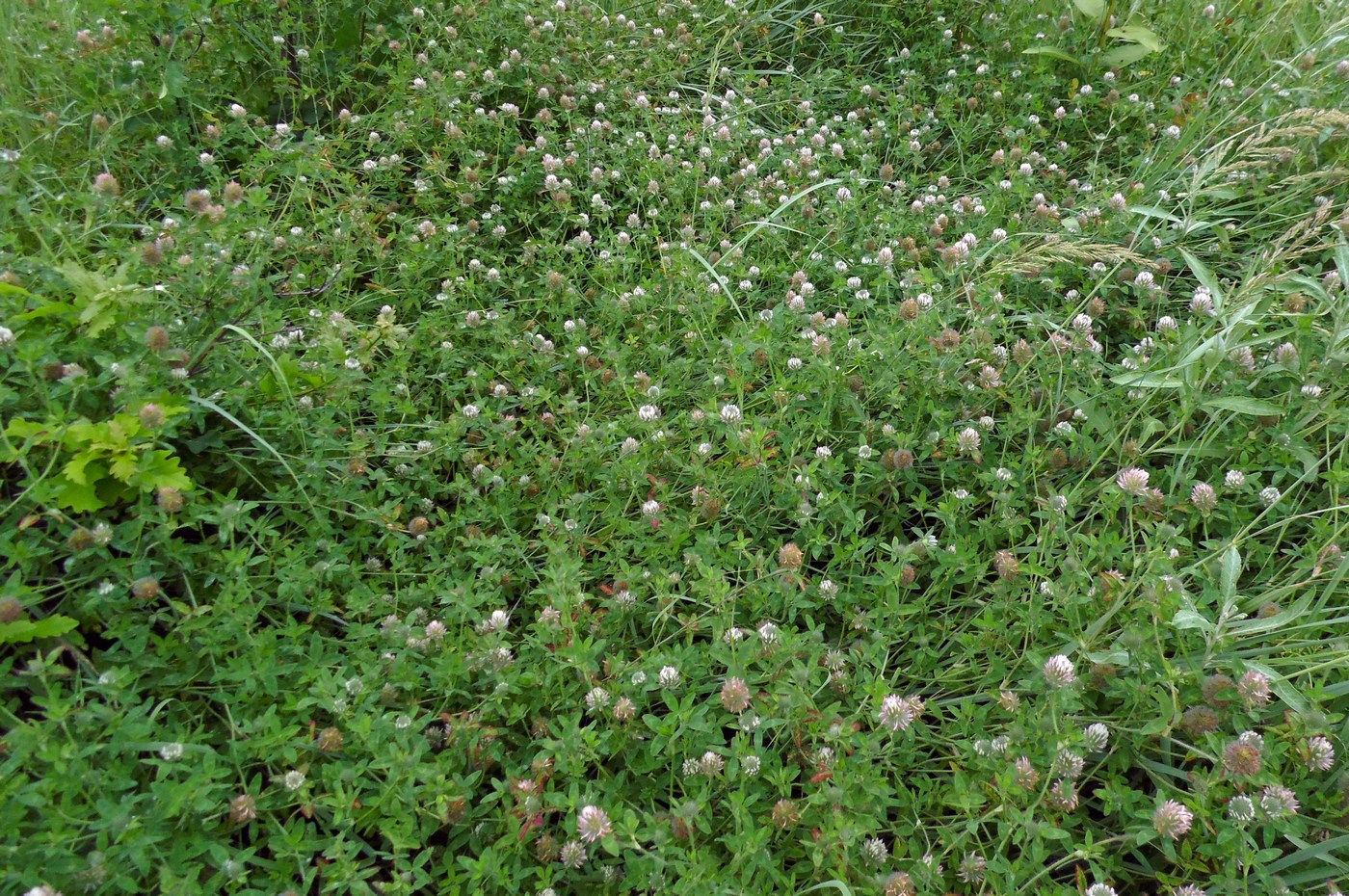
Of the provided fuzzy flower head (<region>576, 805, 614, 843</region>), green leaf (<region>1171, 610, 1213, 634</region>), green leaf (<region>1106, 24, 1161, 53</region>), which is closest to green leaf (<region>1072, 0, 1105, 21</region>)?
green leaf (<region>1106, 24, 1161, 53</region>)

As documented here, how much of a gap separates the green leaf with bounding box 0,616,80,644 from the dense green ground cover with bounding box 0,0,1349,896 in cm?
1

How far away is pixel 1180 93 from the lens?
418 centimetres

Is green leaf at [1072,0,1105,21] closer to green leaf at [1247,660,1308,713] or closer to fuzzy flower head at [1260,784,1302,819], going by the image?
green leaf at [1247,660,1308,713]

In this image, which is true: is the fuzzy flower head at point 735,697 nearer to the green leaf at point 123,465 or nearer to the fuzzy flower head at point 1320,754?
the fuzzy flower head at point 1320,754

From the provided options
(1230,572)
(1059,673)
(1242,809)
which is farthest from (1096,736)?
(1230,572)

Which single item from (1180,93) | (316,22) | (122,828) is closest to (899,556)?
(122,828)

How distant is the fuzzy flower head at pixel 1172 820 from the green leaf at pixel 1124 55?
394 cm

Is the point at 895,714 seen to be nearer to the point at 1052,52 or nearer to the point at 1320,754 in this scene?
the point at 1320,754

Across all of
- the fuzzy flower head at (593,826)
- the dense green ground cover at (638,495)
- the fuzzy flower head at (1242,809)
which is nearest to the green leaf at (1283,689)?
the dense green ground cover at (638,495)

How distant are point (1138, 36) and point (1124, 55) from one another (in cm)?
11

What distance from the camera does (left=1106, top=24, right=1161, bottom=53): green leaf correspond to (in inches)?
169

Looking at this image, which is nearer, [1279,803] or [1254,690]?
[1279,803]

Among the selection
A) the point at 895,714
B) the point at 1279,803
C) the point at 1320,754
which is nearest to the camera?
the point at 1279,803

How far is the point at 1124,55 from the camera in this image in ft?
14.3
